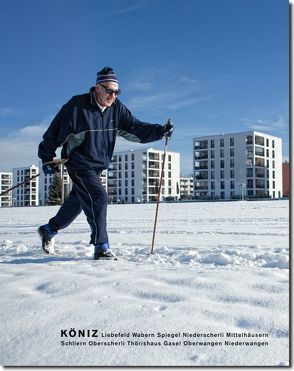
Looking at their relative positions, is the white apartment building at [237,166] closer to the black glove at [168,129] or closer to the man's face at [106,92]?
the black glove at [168,129]

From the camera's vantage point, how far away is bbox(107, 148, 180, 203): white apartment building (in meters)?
99.2

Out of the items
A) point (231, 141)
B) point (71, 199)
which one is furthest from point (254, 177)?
point (71, 199)

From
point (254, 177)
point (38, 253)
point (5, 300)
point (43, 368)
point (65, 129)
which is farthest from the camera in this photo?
point (254, 177)

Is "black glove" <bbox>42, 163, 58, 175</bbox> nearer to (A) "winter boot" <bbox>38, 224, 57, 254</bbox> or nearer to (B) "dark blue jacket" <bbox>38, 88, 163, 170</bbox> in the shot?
(B) "dark blue jacket" <bbox>38, 88, 163, 170</bbox>

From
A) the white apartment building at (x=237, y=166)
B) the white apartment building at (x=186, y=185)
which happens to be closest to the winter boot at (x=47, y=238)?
the white apartment building at (x=237, y=166)

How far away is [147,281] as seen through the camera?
2309 mm

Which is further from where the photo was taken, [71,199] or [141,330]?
[71,199]

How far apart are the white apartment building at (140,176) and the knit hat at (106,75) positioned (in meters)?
91.3

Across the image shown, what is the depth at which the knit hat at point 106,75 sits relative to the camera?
3442 millimetres

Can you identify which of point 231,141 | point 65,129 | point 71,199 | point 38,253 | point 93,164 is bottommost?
point 38,253

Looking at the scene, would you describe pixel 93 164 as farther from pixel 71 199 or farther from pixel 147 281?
pixel 147 281

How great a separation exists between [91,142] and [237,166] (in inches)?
3103

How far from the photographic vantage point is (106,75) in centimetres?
345

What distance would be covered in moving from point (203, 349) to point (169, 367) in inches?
6.0
